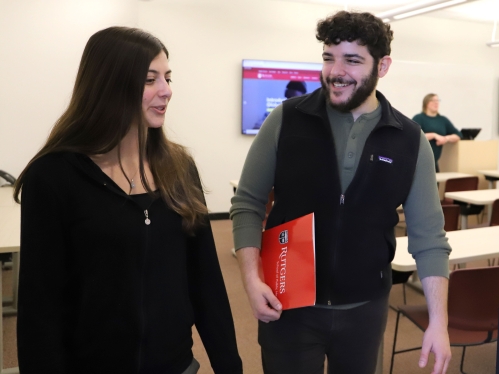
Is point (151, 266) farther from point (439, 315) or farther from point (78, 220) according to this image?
point (439, 315)

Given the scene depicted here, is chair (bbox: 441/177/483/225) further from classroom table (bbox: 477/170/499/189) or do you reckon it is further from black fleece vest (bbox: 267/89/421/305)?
black fleece vest (bbox: 267/89/421/305)

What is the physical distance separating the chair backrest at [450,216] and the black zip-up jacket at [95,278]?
116 inches

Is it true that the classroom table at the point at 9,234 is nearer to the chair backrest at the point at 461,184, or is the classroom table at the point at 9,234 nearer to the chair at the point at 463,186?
the chair at the point at 463,186

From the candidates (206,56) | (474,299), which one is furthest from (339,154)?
(206,56)

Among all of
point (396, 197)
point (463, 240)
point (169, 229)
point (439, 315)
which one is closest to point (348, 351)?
point (439, 315)

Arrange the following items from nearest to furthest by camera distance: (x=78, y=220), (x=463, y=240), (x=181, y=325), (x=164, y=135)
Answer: (x=78, y=220) < (x=181, y=325) < (x=164, y=135) < (x=463, y=240)

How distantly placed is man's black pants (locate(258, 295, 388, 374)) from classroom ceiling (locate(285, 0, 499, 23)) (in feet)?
19.9

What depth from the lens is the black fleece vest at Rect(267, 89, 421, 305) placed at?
1.41m

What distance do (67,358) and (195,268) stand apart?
35 cm

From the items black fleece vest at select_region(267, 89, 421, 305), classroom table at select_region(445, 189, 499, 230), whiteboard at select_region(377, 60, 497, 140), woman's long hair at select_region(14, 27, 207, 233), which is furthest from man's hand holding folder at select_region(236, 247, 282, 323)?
whiteboard at select_region(377, 60, 497, 140)

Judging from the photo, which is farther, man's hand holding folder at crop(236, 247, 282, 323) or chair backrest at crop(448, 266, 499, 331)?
chair backrest at crop(448, 266, 499, 331)

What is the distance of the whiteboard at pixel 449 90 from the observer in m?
7.52

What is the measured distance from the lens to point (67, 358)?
42.4 inches

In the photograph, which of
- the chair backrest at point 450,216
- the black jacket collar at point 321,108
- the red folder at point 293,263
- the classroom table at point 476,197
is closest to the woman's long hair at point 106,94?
the red folder at point 293,263
